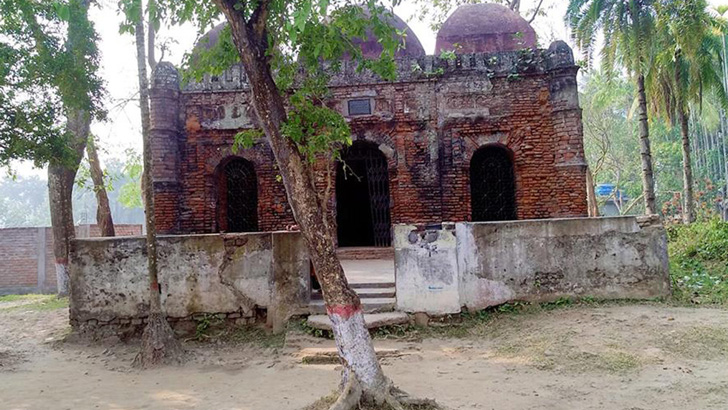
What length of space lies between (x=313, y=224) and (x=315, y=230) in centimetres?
5

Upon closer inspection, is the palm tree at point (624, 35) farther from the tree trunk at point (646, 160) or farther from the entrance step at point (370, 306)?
the entrance step at point (370, 306)

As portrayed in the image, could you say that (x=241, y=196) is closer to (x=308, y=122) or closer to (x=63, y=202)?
(x=63, y=202)

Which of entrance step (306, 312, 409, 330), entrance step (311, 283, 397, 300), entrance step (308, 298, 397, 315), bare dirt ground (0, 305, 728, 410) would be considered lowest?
bare dirt ground (0, 305, 728, 410)

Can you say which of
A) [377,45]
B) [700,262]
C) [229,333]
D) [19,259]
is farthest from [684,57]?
[19,259]

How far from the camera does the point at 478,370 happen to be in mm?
4941

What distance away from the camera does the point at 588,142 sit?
28.6 meters

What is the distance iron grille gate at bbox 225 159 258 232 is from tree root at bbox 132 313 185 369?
5388 millimetres

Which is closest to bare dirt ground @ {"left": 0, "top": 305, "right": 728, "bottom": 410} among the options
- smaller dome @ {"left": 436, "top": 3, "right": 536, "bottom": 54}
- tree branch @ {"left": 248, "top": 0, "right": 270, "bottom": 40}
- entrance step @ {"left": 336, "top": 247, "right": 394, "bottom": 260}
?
tree branch @ {"left": 248, "top": 0, "right": 270, "bottom": 40}

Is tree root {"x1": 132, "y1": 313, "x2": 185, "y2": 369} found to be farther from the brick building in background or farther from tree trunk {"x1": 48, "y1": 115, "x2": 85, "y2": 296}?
tree trunk {"x1": 48, "y1": 115, "x2": 85, "y2": 296}

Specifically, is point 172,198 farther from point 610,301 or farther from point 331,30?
point 610,301

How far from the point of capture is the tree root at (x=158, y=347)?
18.5 feet

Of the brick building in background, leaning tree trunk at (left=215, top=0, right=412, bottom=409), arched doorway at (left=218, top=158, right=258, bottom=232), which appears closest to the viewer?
leaning tree trunk at (left=215, top=0, right=412, bottom=409)

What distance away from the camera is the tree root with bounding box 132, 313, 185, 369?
222 inches

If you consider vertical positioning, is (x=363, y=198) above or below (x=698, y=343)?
above
